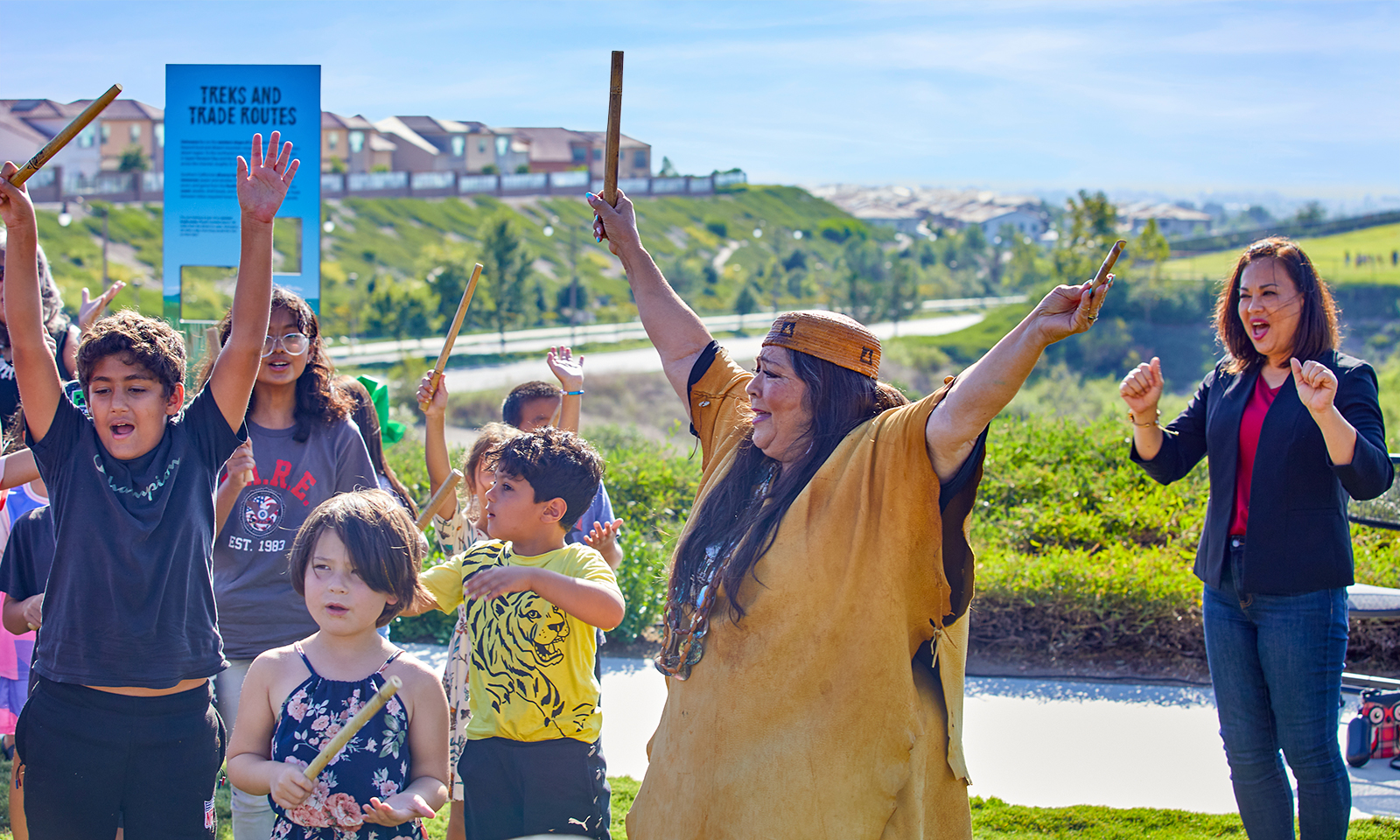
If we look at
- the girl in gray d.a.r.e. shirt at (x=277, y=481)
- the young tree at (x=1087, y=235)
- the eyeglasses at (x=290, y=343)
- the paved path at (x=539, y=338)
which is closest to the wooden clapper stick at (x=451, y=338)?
the girl in gray d.a.r.e. shirt at (x=277, y=481)

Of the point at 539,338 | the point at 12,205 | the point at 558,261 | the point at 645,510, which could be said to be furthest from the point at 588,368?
the point at 558,261

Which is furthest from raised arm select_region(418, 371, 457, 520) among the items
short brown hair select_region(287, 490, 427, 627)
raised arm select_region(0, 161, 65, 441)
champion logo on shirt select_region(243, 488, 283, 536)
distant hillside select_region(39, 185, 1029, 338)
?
distant hillside select_region(39, 185, 1029, 338)

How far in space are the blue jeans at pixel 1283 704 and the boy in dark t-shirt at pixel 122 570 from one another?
270cm

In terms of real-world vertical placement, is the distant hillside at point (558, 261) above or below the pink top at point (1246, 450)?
above

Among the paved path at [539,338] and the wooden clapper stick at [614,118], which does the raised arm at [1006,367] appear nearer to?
the wooden clapper stick at [614,118]

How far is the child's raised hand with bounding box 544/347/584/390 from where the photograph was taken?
12.0ft

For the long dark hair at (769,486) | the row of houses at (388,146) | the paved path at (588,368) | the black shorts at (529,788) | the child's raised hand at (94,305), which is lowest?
the paved path at (588,368)

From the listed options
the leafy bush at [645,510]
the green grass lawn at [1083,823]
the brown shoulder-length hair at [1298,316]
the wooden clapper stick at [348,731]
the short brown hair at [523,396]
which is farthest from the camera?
the leafy bush at [645,510]

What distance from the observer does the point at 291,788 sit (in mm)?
2215

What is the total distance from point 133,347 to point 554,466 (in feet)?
3.28

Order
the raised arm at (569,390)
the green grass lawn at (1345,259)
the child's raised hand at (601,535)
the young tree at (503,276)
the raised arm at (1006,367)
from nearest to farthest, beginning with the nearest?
the raised arm at (1006,367), the child's raised hand at (601,535), the raised arm at (569,390), the young tree at (503,276), the green grass lawn at (1345,259)

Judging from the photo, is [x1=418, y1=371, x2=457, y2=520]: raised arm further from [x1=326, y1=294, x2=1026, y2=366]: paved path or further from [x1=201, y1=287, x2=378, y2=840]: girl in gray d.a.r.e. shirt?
[x1=326, y1=294, x2=1026, y2=366]: paved path

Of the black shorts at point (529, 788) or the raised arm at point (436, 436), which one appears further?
the raised arm at point (436, 436)

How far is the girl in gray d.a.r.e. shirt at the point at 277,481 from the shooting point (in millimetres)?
3225
